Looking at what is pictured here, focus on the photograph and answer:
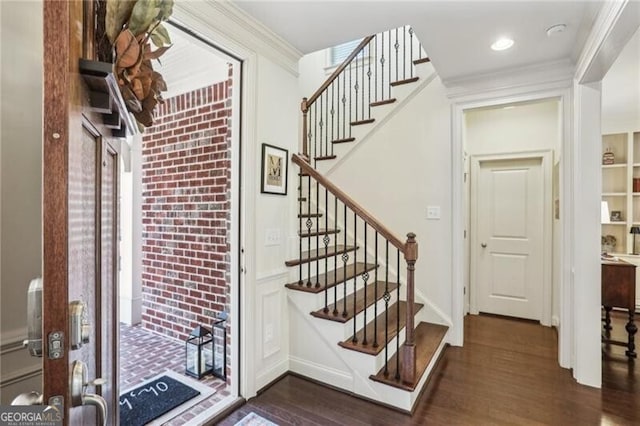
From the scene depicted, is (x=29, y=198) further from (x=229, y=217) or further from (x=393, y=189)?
(x=393, y=189)

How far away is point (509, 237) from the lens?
4066 millimetres

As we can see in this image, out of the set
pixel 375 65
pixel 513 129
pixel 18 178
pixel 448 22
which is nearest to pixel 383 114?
pixel 375 65

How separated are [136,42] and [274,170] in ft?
5.31

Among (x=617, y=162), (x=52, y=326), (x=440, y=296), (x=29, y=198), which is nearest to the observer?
(x=52, y=326)

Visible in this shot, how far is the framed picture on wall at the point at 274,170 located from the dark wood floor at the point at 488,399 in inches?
58.3

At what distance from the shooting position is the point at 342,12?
2.05 metres

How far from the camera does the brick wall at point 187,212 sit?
262cm

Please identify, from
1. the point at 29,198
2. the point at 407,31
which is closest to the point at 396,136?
the point at 407,31

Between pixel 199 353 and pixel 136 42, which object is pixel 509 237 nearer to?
pixel 199 353

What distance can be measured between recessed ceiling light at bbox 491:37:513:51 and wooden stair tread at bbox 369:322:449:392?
2455 mm

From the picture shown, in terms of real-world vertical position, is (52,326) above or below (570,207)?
below

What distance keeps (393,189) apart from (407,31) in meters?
2.05

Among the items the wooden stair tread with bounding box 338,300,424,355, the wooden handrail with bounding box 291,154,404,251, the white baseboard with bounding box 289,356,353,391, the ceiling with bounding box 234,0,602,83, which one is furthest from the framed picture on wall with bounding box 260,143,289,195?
the white baseboard with bounding box 289,356,353,391

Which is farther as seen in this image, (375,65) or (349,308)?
(375,65)
